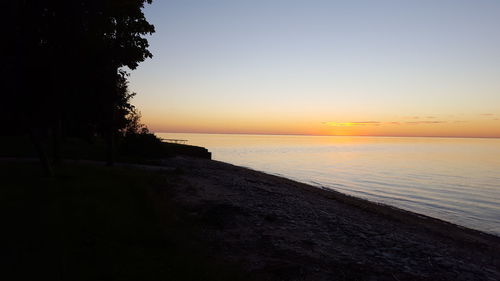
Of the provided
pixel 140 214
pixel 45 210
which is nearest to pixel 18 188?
pixel 45 210

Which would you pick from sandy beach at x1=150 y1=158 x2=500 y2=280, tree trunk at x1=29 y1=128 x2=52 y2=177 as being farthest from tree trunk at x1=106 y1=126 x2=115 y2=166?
sandy beach at x1=150 y1=158 x2=500 y2=280

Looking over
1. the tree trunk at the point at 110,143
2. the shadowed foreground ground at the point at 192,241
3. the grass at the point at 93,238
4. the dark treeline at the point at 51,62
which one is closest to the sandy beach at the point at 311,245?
the shadowed foreground ground at the point at 192,241

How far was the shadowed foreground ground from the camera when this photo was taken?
7684 mm

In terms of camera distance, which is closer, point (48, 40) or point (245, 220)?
point (245, 220)

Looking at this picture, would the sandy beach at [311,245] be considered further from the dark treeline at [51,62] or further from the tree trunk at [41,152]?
the dark treeline at [51,62]

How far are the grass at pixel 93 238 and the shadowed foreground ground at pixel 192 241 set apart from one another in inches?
1.1

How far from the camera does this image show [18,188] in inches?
581

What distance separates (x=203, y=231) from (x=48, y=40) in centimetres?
1417

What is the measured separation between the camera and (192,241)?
10.1 metres

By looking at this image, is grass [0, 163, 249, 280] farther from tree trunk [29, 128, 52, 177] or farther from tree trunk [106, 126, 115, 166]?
tree trunk [106, 126, 115, 166]

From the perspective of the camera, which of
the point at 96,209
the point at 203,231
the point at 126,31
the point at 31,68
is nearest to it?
the point at 203,231

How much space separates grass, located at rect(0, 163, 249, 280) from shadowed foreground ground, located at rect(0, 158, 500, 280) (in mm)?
28

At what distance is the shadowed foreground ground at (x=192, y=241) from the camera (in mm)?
7684

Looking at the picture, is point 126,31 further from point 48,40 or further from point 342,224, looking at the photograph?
point 342,224
